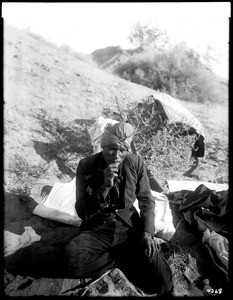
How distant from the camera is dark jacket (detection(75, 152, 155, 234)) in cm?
265

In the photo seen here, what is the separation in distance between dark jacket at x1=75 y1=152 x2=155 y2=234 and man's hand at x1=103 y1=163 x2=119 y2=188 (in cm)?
20

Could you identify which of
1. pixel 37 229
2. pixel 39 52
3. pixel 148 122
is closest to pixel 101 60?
pixel 39 52

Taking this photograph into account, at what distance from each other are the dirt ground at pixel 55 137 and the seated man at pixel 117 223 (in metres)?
0.32

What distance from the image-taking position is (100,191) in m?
2.57

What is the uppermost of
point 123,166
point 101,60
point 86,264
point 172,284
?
point 101,60

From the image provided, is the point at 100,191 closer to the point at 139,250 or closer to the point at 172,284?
the point at 139,250

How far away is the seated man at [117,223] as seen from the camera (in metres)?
2.53

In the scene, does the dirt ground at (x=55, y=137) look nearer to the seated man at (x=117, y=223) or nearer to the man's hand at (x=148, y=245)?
the seated man at (x=117, y=223)

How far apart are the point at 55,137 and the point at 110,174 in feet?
9.68

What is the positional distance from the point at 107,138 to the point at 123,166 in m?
0.34

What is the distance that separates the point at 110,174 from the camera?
244 centimetres

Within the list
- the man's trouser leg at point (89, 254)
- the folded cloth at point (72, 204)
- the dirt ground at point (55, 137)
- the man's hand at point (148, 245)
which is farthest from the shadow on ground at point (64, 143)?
the man's hand at point (148, 245)

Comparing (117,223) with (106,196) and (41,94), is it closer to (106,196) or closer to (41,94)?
(106,196)

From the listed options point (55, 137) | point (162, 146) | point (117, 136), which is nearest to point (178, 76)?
point (162, 146)
